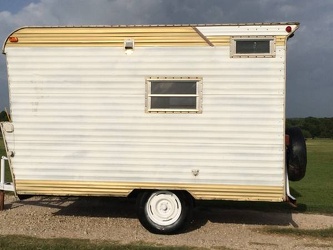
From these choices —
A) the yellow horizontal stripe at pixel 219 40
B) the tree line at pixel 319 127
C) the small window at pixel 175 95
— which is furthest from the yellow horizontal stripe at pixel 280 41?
the tree line at pixel 319 127

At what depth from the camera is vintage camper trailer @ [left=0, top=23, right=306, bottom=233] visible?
7.45m

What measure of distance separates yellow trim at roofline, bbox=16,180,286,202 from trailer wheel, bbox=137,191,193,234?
0.74ft

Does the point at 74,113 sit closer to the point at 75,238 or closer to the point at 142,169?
the point at 142,169

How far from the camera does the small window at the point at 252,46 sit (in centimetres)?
743

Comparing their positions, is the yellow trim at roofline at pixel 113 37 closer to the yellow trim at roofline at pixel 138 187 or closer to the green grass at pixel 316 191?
the yellow trim at roofline at pixel 138 187

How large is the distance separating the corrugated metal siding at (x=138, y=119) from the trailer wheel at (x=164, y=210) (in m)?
0.34

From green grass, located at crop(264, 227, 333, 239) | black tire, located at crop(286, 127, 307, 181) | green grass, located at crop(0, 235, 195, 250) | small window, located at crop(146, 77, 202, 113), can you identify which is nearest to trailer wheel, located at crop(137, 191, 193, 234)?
green grass, located at crop(0, 235, 195, 250)

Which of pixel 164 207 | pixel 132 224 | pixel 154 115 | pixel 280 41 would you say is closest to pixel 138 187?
pixel 164 207

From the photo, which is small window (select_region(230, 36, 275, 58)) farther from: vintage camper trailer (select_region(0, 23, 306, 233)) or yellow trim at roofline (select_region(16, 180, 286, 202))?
yellow trim at roofline (select_region(16, 180, 286, 202))

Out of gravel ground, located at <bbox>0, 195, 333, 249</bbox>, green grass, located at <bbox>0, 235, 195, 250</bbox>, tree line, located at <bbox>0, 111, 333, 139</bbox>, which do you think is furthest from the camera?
tree line, located at <bbox>0, 111, 333, 139</bbox>

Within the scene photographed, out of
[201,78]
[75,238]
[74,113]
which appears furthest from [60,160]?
[201,78]

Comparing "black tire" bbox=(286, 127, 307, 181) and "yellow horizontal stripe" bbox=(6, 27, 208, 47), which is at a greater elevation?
"yellow horizontal stripe" bbox=(6, 27, 208, 47)

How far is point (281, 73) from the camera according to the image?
24.3 feet

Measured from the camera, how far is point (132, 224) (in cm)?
833
